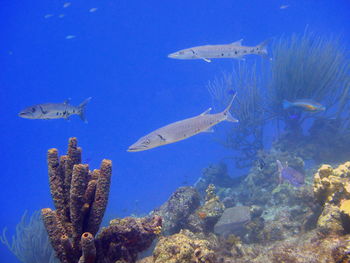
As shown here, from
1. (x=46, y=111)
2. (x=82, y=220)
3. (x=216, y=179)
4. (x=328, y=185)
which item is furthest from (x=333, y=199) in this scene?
(x=216, y=179)

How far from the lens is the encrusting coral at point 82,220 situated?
278 centimetres

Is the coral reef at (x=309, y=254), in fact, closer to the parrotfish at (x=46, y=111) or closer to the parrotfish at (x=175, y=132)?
the parrotfish at (x=175, y=132)

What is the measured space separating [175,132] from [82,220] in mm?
2377

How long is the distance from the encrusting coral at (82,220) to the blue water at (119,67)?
5134 centimetres

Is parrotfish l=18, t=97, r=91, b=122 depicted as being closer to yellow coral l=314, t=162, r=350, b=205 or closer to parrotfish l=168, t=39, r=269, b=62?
parrotfish l=168, t=39, r=269, b=62

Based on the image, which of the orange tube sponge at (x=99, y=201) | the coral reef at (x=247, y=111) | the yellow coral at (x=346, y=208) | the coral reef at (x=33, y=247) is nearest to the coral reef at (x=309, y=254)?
the yellow coral at (x=346, y=208)

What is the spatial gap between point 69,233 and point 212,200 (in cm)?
384

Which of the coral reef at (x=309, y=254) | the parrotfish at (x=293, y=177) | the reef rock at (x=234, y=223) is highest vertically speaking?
the parrotfish at (x=293, y=177)

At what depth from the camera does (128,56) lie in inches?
3300

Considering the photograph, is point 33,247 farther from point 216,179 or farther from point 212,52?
point 212,52

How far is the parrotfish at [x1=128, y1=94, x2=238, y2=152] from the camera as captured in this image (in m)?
4.39

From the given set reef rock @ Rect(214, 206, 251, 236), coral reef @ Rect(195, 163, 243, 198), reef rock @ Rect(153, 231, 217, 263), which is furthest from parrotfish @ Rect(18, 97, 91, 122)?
coral reef @ Rect(195, 163, 243, 198)

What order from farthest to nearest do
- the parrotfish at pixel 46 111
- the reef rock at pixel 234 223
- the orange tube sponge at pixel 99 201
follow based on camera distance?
the reef rock at pixel 234 223 → the parrotfish at pixel 46 111 → the orange tube sponge at pixel 99 201

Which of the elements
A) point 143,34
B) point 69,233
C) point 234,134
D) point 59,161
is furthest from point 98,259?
point 143,34
